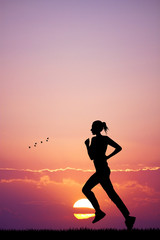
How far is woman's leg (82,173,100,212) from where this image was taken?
9406 mm

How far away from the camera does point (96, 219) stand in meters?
9.43

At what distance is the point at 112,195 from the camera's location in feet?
30.6

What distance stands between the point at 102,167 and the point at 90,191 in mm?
834

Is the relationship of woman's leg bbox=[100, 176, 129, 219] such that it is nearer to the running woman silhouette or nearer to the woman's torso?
the running woman silhouette

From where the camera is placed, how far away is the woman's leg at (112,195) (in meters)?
9.26
